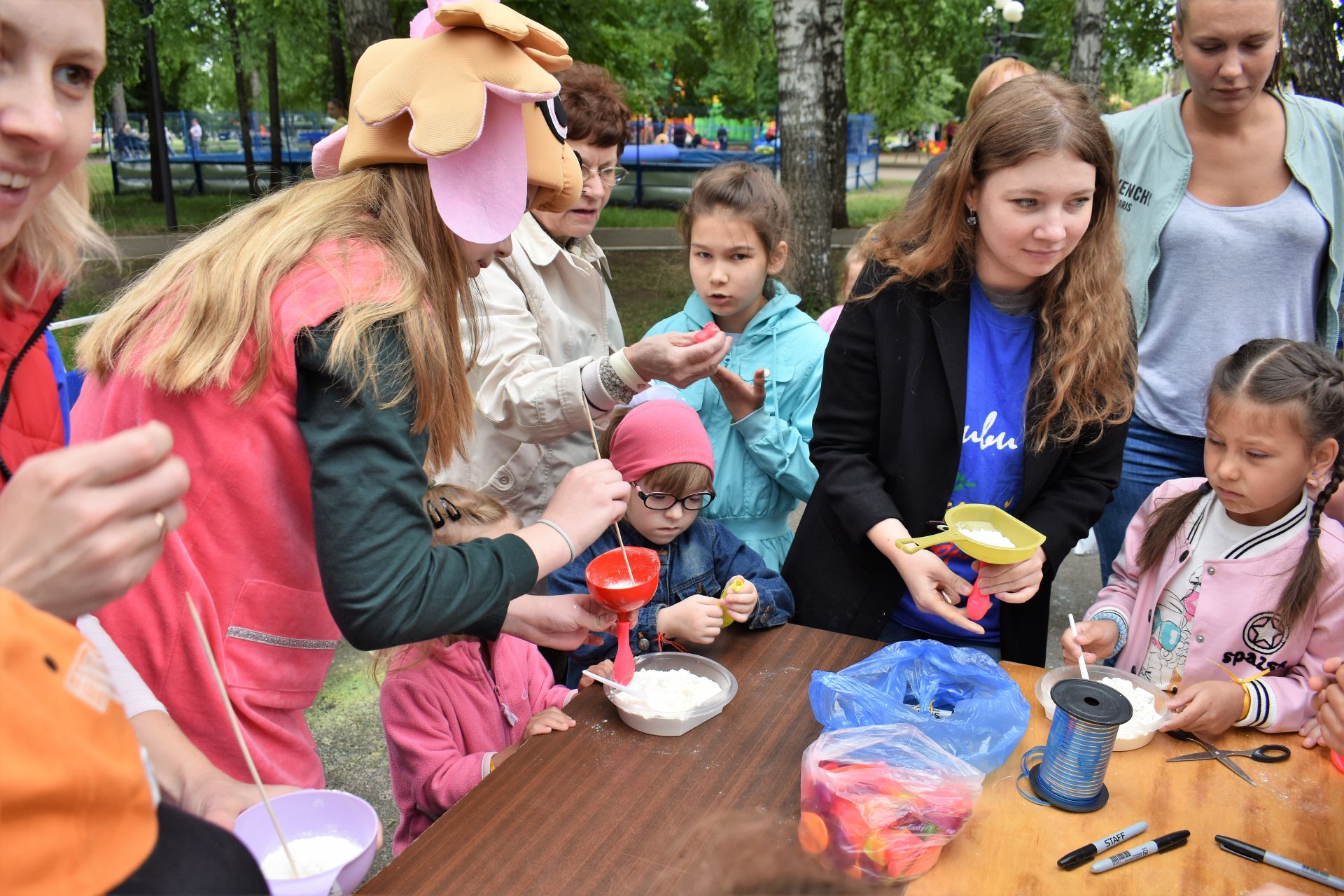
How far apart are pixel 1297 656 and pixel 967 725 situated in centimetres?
86

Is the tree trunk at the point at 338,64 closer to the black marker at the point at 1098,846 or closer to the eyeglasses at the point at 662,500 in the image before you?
the eyeglasses at the point at 662,500

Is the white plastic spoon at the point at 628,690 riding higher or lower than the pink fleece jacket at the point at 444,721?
higher

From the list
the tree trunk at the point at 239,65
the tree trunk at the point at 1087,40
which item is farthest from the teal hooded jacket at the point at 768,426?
the tree trunk at the point at 239,65

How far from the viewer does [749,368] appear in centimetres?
294

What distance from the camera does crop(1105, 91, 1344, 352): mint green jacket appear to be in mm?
2523

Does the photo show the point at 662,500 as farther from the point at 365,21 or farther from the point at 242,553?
the point at 365,21

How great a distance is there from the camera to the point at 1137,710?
1.74m

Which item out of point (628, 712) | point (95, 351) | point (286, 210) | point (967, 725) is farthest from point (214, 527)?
point (967, 725)

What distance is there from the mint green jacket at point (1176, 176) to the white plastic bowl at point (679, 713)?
64.3 inches

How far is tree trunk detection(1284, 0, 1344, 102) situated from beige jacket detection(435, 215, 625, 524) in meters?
3.15

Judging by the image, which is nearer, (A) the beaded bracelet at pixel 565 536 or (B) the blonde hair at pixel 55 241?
(B) the blonde hair at pixel 55 241

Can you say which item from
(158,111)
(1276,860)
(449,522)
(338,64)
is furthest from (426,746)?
(338,64)

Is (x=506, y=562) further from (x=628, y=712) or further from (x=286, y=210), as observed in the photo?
(x=286, y=210)

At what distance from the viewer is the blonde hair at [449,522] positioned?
1990 millimetres
